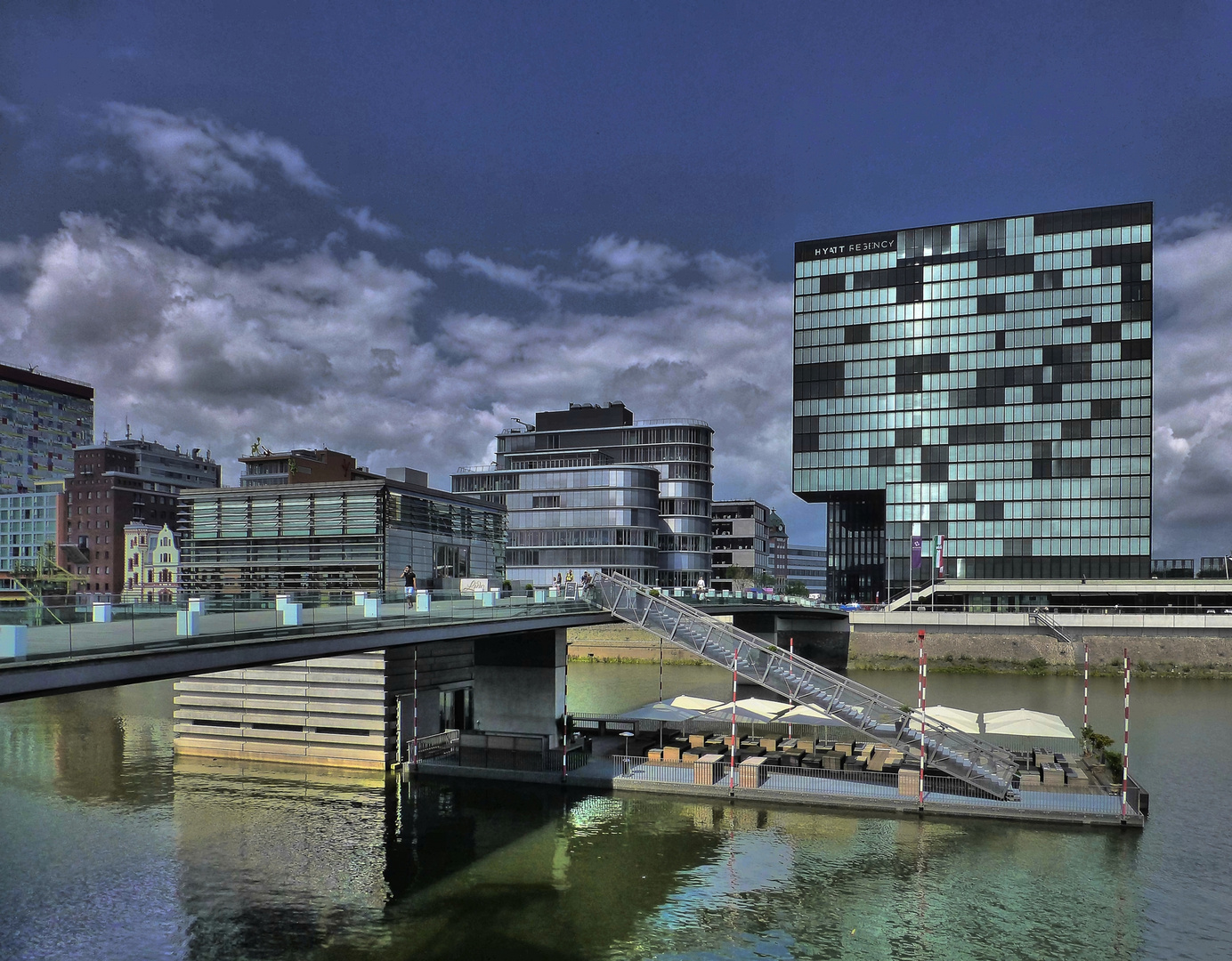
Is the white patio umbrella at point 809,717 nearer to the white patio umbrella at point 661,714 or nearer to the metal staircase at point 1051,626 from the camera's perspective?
the white patio umbrella at point 661,714

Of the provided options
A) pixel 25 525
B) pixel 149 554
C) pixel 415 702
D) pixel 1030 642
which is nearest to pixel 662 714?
pixel 415 702

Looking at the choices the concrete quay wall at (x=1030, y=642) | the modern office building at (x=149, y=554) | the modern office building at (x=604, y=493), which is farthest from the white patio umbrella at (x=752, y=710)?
the modern office building at (x=149, y=554)

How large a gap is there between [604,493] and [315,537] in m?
75.9

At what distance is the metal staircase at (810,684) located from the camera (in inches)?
1339

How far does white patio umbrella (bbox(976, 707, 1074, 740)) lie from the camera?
117ft

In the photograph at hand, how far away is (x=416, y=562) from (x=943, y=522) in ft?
277

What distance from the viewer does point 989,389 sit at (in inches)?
4828

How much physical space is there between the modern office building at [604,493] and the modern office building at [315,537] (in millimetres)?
68685

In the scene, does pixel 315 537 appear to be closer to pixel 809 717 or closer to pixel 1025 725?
pixel 809 717

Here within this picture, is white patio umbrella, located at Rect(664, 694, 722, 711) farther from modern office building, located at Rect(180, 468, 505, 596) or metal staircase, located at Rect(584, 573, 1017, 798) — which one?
modern office building, located at Rect(180, 468, 505, 596)

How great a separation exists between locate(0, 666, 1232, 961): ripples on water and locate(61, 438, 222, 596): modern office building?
129m

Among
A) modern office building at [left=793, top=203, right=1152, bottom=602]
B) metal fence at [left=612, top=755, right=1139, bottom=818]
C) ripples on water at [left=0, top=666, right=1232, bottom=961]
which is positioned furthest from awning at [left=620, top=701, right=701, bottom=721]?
modern office building at [left=793, top=203, right=1152, bottom=602]

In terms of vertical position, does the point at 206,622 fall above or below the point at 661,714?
above

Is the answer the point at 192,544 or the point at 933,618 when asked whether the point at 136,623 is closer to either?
the point at 192,544
